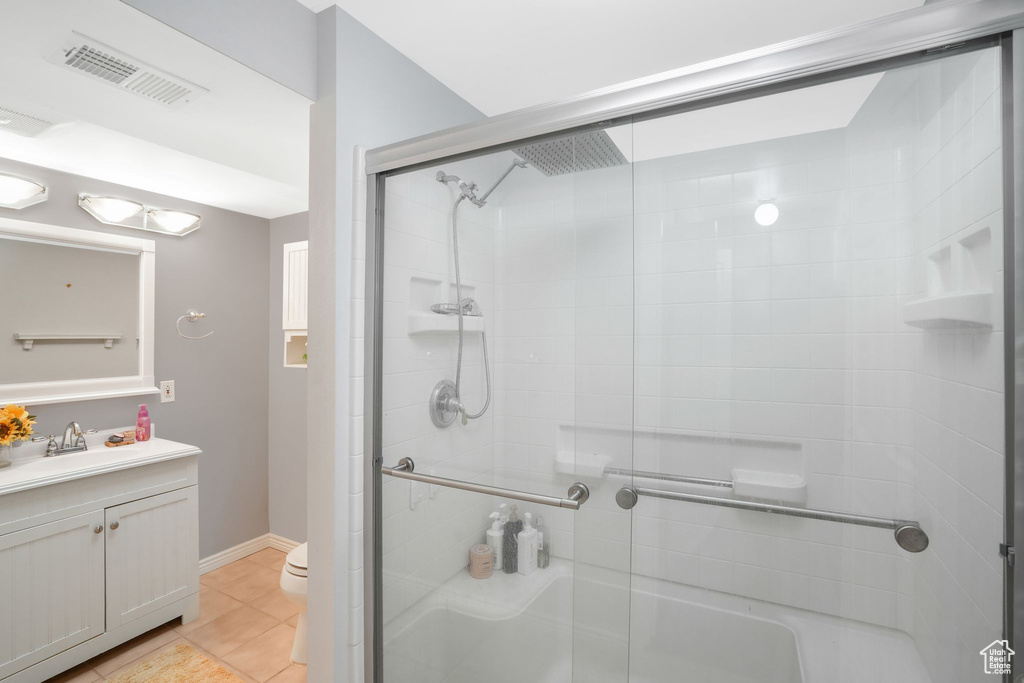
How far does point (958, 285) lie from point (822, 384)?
0.29 m

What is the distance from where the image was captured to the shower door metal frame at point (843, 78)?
807mm

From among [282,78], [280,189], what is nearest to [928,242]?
[282,78]

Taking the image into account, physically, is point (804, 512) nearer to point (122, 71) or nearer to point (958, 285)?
point (958, 285)

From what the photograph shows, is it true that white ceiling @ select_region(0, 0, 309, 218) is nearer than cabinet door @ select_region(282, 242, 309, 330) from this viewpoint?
Yes

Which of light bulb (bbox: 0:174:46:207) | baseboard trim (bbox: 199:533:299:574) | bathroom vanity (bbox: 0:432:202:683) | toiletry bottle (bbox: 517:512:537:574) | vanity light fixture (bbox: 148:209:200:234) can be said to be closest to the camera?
toiletry bottle (bbox: 517:512:537:574)

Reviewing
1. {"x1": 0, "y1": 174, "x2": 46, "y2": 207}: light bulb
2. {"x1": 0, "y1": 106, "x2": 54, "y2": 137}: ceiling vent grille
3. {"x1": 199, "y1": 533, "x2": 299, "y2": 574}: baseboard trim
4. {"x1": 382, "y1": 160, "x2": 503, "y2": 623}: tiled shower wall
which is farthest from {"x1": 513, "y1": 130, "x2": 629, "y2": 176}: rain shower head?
{"x1": 199, "y1": 533, "x2": 299, "y2": 574}: baseboard trim

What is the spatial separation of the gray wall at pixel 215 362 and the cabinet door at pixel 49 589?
2.21ft

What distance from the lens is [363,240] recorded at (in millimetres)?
1514

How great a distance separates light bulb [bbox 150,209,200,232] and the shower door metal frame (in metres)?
1.87

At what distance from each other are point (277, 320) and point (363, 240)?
1976 mm

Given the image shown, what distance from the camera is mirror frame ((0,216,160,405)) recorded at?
212 centimetres

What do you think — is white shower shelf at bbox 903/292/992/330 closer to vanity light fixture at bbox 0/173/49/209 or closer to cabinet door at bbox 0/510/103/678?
cabinet door at bbox 0/510/103/678

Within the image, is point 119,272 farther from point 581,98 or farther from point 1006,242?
point 1006,242

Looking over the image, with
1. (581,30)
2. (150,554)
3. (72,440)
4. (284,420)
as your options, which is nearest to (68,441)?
(72,440)
